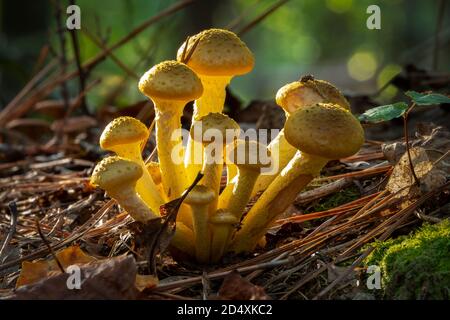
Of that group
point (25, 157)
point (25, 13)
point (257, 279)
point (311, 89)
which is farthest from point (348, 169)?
point (25, 13)

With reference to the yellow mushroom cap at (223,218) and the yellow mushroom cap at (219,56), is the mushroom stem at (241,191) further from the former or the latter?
the yellow mushroom cap at (219,56)

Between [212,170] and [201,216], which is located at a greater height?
[212,170]

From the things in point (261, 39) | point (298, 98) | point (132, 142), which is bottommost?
point (261, 39)

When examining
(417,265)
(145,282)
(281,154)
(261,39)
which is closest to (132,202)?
(145,282)

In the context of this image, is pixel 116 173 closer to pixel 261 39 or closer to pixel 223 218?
pixel 223 218

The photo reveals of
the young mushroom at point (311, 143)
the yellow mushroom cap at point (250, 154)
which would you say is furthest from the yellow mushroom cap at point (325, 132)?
the yellow mushroom cap at point (250, 154)
